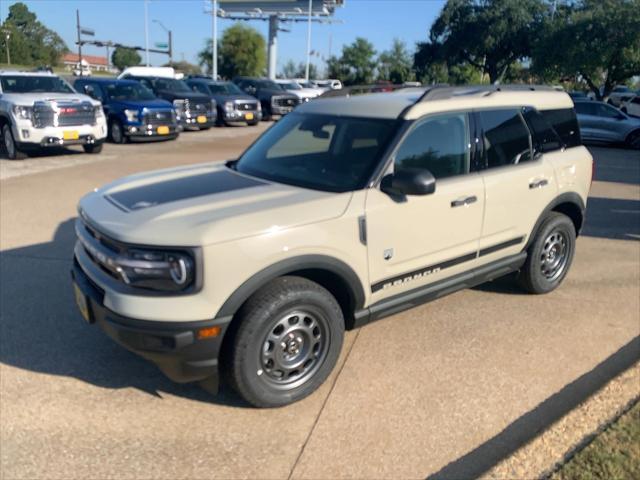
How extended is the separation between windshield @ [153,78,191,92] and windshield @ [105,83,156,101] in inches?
113

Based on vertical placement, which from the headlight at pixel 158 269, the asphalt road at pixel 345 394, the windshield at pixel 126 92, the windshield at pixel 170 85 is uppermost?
the windshield at pixel 170 85

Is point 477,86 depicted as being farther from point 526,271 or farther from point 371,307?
point 371,307

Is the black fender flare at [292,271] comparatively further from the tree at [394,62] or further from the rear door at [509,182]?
the tree at [394,62]

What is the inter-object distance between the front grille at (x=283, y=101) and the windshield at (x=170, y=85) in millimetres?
4728

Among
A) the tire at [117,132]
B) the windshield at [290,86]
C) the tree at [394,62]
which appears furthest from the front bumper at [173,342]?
the tree at [394,62]

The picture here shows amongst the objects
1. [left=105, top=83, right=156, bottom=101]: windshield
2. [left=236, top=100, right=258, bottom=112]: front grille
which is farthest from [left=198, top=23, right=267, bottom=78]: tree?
[left=105, top=83, right=156, bottom=101]: windshield

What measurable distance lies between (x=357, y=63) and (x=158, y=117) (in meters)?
53.3

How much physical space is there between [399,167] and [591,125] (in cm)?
1677

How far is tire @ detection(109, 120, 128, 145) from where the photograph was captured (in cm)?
1591

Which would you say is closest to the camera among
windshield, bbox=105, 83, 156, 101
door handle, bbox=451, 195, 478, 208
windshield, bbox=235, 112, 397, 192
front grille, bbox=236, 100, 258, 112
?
→ windshield, bbox=235, 112, 397, 192

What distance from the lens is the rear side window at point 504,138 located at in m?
4.46

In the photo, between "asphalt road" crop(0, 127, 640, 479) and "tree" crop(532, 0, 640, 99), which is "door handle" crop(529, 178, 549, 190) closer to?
"asphalt road" crop(0, 127, 640, 479)

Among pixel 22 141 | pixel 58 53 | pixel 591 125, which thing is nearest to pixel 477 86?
pixel 22 141

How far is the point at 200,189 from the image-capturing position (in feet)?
12.4
